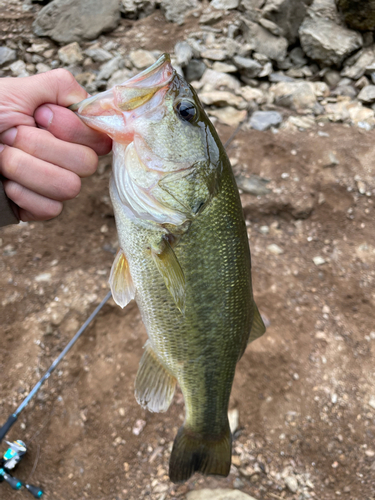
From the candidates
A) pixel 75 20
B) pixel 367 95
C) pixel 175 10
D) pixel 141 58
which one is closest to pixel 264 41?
pixel 175 10

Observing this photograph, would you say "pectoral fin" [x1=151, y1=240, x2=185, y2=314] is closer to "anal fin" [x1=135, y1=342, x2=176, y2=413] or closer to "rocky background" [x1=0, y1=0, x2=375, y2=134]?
"anal fin" [x1=135, y1=342, x2=176, y2=413]

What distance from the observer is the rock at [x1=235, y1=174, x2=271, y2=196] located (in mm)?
3436

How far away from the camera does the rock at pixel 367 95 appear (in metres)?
4.16

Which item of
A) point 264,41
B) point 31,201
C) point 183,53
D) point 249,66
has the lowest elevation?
point 249,66

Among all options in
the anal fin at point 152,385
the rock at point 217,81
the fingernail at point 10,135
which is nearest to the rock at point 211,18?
the rock at point 217,81

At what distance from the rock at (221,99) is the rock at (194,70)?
0.37 m

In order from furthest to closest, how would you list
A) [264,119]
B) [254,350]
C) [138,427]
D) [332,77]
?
1. [332,77]
2. [264,119]
3. [254,350]
4. [138,427]

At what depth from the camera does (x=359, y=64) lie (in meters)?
4.45

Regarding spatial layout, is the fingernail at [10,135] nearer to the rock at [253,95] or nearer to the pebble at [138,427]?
the pebble at [138,427]

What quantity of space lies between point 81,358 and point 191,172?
1.99 m

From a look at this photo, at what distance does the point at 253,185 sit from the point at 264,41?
244 centimetres

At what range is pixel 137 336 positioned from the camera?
2877 millimetres

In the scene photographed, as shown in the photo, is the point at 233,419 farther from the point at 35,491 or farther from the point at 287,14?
the point at 287,14

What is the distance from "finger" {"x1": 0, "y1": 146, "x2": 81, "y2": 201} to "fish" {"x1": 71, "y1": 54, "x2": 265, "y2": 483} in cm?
17
